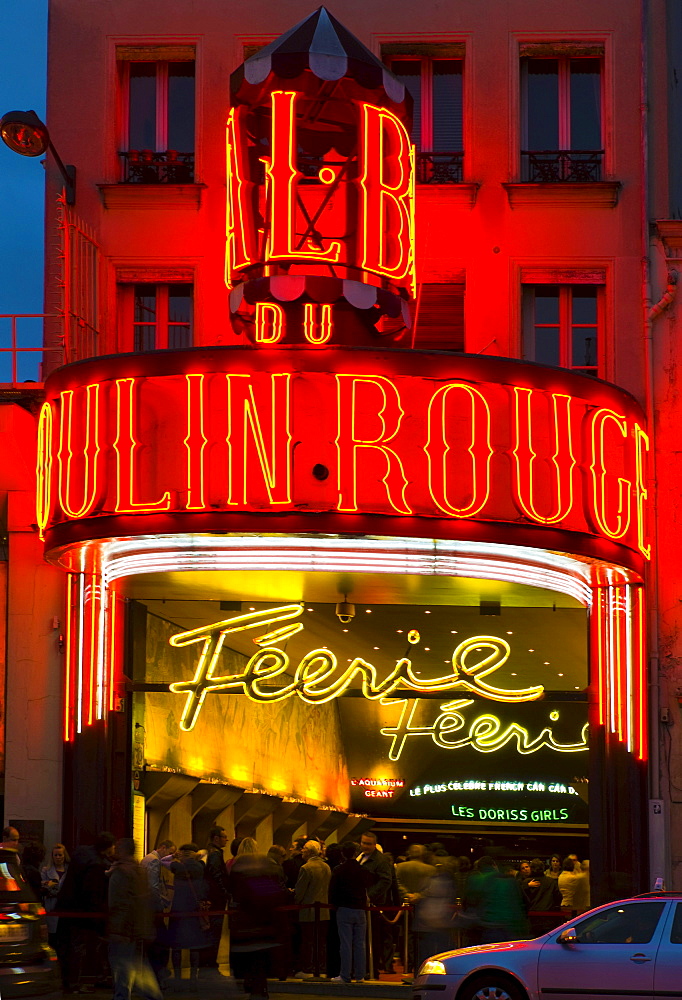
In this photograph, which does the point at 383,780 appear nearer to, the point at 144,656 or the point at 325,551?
the point at 144,656

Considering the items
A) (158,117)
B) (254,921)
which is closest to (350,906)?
(254,921)

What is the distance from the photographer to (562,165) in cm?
2392

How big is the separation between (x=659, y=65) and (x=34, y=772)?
13.4 meters

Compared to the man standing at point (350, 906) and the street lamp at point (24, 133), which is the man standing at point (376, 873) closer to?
the man standing at point (350, 906)

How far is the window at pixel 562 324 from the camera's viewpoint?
23.6m

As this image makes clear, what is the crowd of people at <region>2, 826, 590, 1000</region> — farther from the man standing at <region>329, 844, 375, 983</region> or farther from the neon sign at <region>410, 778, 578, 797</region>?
the neon sign at <region>410, 778, 578, 797</region>

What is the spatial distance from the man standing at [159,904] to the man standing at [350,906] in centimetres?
214

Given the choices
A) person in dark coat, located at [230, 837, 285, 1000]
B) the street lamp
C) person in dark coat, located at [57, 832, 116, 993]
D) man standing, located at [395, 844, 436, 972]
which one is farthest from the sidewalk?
the street lamp

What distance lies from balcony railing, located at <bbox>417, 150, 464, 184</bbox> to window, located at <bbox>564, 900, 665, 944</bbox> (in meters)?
11.6

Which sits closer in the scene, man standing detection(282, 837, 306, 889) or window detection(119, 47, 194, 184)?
man standing detection(282, 837, 306, 889)

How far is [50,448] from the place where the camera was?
20469 millimetres

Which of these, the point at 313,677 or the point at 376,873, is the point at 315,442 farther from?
the point at 376,873

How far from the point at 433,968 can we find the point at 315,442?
6131 millimetres

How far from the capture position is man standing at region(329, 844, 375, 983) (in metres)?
20.5
